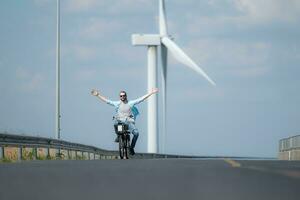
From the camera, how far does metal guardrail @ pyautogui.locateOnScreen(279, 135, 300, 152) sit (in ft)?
141

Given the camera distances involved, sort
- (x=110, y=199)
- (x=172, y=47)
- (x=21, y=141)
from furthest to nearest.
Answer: (x=172, y=47)
(x=21, y=141)
(x=110, y=199)

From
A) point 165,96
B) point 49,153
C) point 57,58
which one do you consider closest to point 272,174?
point 49,153

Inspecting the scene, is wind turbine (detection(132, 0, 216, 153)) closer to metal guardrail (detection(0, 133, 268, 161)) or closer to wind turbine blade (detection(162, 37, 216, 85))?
wind turbine blade (detection(162, 37, 216, 85))

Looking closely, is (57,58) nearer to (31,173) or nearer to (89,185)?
(31,173)

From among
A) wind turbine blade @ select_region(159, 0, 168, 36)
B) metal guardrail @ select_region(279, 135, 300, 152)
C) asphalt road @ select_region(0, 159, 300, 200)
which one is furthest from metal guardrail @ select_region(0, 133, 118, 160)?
wind turbine blade @ select_region(159, 0, 168, 36)

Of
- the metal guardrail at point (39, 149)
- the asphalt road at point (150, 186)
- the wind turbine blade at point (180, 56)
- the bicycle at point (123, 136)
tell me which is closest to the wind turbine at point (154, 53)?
the wind turbine blade at point (180, 56)

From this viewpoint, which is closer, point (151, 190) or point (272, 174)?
point (151, 190)

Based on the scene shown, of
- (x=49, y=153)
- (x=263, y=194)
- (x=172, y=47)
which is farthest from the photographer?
(x=172, y=47)

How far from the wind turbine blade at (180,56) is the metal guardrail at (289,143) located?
4.97 m

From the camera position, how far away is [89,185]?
1101 centimetres

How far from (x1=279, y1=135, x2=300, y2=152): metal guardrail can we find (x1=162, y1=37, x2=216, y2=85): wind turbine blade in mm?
4967

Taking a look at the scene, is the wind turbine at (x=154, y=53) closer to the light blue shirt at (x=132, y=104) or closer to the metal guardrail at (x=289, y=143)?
the metal guardrail at (x=289, y=143)

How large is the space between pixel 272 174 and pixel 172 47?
41581 mm

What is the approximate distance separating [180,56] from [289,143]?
8.81 metres
